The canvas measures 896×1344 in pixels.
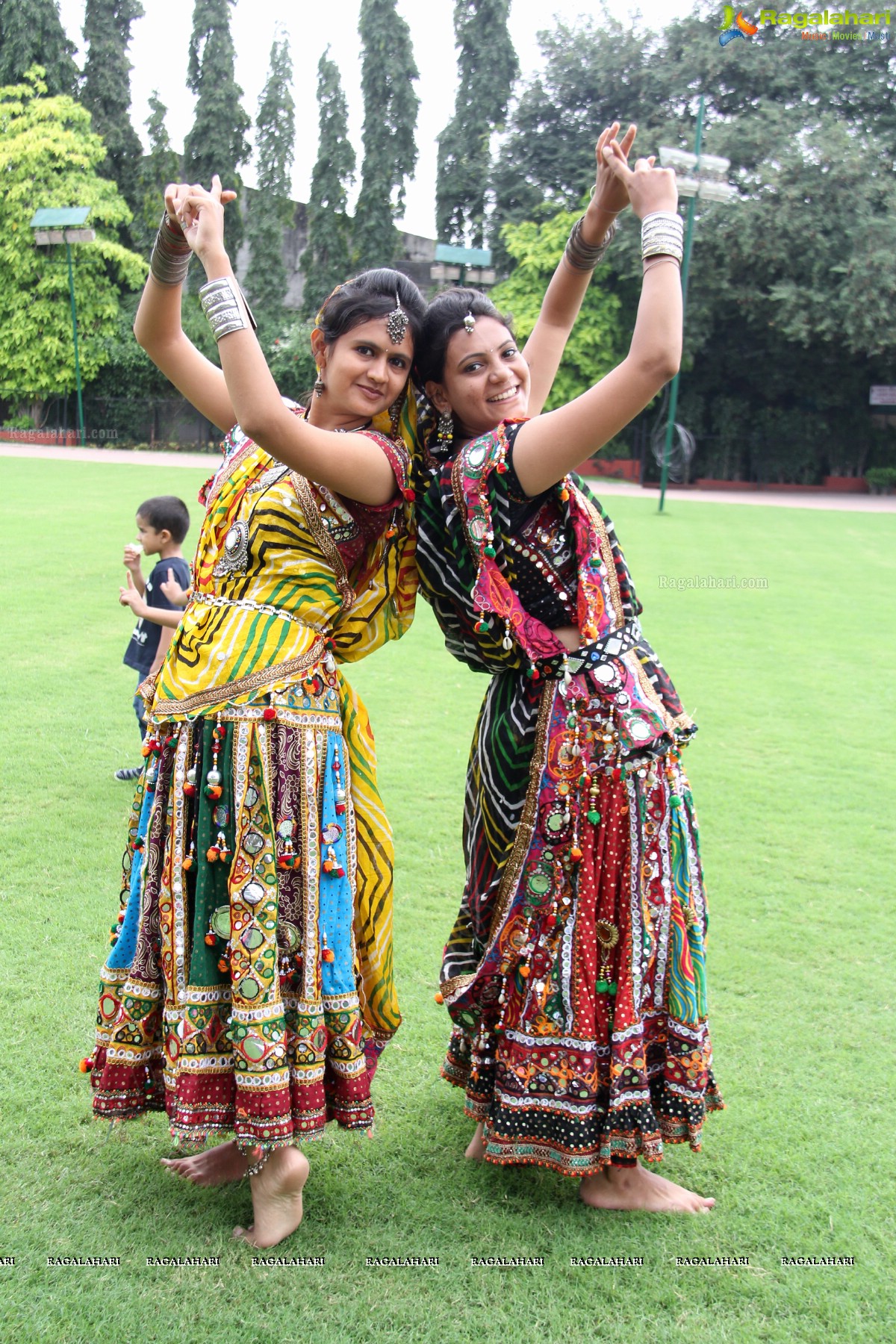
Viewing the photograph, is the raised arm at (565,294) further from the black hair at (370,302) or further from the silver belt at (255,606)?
the silver belt at (255,606)

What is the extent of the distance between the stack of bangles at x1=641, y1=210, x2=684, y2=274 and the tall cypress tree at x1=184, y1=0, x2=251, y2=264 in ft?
105

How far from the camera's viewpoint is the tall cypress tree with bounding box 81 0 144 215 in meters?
31.2

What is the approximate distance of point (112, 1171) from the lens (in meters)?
2.51

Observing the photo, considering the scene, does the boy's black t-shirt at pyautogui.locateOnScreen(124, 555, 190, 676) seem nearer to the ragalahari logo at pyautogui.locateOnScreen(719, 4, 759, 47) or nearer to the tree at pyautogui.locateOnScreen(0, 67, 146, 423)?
the ragalahari logo at pyautogui.locateOnScreen(719, 4, 759, 47)

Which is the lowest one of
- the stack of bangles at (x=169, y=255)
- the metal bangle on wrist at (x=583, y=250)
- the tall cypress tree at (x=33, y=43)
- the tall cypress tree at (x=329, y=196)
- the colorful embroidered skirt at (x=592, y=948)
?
the colorful embroidered skirt at (x=592, y=948)

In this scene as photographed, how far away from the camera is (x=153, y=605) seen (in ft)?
15.0

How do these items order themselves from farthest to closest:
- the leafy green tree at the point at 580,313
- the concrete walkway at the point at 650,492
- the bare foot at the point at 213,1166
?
the leafy green tree at the point at 580,313 → the concrete walkway at the point at 650,492 → the bare foot at the point at 213,1166

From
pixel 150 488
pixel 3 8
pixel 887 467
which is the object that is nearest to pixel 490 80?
pixel 3 8

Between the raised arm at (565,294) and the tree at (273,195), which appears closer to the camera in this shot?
the raised arm at (565,294)

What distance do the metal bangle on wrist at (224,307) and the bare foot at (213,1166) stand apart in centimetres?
174

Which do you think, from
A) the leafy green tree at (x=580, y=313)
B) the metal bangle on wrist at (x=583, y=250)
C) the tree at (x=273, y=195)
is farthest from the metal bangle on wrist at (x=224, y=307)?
the tree at (x=273, y=195)

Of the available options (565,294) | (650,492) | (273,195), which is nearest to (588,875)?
(565,294)

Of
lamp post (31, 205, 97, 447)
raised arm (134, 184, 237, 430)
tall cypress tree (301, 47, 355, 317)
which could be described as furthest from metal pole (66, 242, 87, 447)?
raised arm (134, 184, 237, 430)

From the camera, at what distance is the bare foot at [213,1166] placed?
8.22 ft
